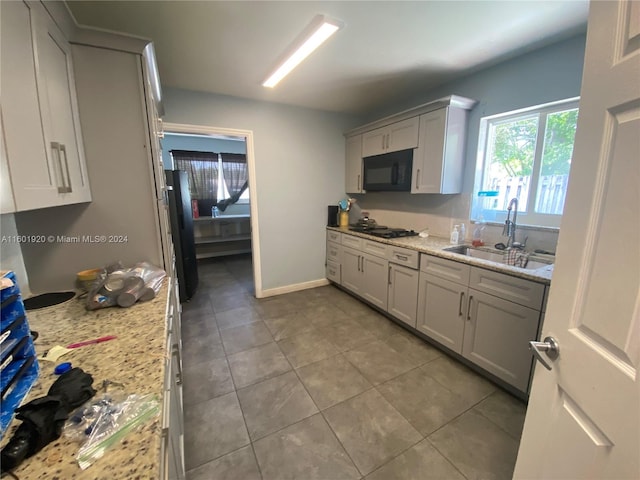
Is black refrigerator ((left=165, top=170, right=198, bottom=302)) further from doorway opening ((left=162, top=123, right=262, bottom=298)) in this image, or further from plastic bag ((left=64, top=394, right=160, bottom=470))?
plastic bag ((left=64, top=394, right=160, bottom=470))

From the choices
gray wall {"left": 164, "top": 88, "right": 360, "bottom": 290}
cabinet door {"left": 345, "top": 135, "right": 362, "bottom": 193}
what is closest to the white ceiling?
gray wall {"left": 164, "top": 88, "right": 360, "bottom": 290}

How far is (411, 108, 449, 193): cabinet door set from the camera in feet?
8.08

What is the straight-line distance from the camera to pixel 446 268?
218 cm

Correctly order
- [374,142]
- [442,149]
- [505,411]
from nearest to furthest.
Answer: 1. [505,411]
2. [442,149]
3. [374,142]

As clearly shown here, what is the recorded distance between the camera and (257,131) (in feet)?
10.4

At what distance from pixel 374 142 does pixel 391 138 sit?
287 millimetres

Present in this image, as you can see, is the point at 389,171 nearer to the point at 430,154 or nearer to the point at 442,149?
the point at 430,154

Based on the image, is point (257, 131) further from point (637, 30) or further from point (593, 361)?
point (593, 361)

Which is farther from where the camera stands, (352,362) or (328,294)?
(328,294)

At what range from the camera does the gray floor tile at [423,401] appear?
65.4 inches

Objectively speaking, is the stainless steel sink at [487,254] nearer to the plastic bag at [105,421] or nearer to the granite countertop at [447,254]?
the granite countertop at [447,254]

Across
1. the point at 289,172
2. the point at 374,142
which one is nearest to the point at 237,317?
the point at 289,172

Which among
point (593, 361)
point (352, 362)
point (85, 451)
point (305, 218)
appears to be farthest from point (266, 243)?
point (593, 361)

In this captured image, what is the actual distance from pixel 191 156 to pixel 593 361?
6046 mm
